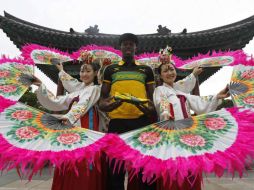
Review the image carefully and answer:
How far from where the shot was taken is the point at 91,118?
285cm

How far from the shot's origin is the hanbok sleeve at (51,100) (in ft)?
9.50

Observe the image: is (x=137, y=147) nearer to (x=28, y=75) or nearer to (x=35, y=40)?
(x=28, y=75)

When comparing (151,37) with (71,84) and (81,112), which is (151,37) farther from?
(81,112)

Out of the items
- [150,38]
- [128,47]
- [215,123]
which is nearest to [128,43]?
[128,47]

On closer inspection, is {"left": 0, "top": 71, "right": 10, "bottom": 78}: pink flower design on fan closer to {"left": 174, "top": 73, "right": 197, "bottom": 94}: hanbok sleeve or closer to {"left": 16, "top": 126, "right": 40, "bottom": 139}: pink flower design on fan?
{"left": 16, "top": 126, "right": 40, "bottom": 139}: pink flower design on fan

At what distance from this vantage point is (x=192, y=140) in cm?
202

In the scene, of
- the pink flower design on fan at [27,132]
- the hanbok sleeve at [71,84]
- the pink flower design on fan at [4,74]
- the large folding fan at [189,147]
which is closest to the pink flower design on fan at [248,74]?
the large folding fan at [189,147]

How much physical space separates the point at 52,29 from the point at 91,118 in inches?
192

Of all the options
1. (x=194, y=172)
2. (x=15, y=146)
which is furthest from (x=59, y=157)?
(x=194, y=172)

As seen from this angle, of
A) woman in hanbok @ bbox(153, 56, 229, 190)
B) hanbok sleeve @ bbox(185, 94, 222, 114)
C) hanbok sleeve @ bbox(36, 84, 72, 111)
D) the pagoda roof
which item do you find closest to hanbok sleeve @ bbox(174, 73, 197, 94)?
woman in hanbok @ bbox(153, 56, 229, 190)

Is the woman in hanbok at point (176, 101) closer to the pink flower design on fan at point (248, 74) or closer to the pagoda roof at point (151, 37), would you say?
the pink flower design on fan at point (248, 74)

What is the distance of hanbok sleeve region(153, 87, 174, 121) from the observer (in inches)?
95.3

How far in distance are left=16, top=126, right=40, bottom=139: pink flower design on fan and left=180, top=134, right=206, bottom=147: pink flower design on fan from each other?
118 centimetres

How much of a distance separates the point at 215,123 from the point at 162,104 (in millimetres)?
542
